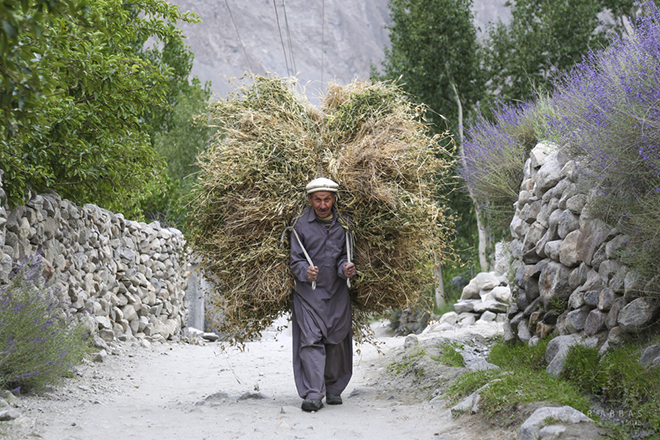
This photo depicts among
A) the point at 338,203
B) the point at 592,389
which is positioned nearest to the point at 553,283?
the point at 592,389

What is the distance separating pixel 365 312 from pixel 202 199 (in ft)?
6.04

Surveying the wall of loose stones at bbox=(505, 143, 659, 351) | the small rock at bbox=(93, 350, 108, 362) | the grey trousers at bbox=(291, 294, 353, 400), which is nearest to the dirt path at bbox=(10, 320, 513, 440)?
the small rock at bbox=(93, 350, 108, 362)

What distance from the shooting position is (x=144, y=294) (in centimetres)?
1075

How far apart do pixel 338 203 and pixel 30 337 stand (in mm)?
2886

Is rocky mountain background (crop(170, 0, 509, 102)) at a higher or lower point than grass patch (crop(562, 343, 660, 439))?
higher

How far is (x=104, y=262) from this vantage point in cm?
928

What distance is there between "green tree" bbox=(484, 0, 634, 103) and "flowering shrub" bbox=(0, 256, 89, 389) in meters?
13.6

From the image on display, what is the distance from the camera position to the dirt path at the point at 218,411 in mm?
3988

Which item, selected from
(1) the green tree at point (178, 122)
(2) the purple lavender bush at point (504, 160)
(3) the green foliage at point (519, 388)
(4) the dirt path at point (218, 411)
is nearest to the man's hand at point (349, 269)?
(4) the dirt path at point (218, 411)

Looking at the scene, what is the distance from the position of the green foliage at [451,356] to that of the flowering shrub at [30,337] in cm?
380

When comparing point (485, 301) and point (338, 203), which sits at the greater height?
point (338, 203)

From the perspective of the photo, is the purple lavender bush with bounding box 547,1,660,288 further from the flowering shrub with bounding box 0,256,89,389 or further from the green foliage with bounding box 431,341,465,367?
the flowering shrub with bounding box 0,256,89,389

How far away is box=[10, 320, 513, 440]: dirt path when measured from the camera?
3.99 meters

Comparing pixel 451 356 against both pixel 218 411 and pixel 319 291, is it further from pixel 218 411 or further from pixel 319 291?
pixel 218 411
